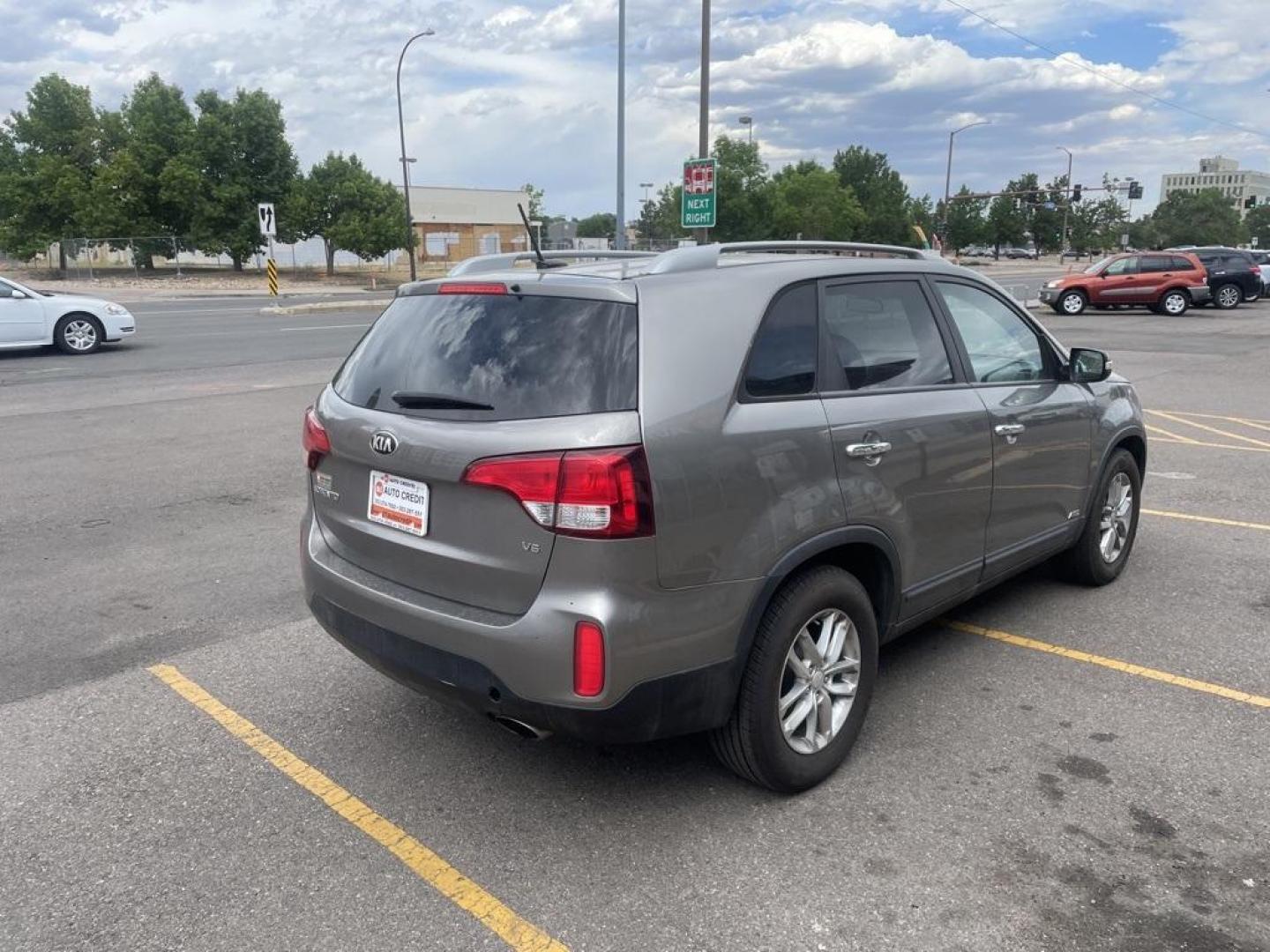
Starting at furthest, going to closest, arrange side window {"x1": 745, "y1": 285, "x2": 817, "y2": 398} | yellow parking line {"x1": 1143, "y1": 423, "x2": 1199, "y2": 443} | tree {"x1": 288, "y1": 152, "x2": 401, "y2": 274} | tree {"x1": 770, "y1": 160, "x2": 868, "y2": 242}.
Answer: tree {"x1": 770, "y1": 160, "x2": 868, "y2": 242}
tree {"x1": 288, "y1": 152, "x2": 401, "y2": 274}
yellow parking line {"x1": 1143, "y1": 423, "x2": 1199, "y2": 443}
side window {"x1": 745, "y1": 285, "x2": 817, "y2": 398}

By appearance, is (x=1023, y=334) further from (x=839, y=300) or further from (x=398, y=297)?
(x=398, y=297)

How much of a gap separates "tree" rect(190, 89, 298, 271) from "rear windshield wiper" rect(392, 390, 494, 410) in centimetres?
5093

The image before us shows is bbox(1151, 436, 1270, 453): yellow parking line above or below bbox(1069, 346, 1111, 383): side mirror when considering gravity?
below

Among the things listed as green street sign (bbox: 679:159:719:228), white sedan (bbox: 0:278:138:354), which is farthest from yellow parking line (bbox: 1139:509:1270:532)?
white sedan (bbox: 0:278:138:354)

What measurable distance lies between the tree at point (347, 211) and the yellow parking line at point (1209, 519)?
161 ft

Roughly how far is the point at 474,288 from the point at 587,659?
1.33 m

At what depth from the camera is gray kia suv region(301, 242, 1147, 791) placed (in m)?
2.71

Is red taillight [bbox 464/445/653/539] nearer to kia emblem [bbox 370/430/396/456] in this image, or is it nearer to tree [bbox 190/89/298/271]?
kia emblem [bbox 370/430/396/456]

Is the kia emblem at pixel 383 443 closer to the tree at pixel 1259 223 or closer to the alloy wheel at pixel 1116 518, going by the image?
the alloy wheel at pixel 1116 518

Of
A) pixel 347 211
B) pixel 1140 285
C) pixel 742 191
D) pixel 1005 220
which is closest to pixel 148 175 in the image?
pixel 347 211

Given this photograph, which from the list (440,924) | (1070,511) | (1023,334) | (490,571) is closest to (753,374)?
(490,571)

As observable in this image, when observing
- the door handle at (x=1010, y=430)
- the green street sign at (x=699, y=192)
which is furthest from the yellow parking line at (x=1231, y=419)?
the green street sign at (x=699, y=192)

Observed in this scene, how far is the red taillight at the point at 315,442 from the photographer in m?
3.46

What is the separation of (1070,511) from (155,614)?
14.9 ft
